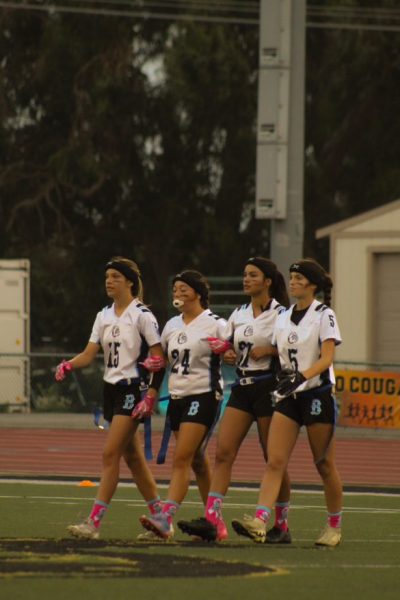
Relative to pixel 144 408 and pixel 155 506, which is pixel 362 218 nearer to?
pixel 155 506

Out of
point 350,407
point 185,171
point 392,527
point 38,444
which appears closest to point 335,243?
point 350,407

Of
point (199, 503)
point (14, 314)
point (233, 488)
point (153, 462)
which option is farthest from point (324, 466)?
point (14, 314)

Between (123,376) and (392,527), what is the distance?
2962mm

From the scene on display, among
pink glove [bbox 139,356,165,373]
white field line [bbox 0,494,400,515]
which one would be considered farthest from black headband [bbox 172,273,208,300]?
white field line [bbox 0,494,400,515]

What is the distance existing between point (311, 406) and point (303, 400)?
2.9 inches

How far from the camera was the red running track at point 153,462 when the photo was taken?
20969mm

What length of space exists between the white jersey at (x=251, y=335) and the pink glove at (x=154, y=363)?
51 centimetres

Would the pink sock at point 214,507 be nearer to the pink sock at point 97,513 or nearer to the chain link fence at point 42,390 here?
the pink sock at point 97,513

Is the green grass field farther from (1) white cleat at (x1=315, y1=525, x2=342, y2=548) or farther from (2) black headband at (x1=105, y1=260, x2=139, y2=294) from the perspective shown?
(2) black headband at (x1=105, y1=260, x2=139, y2=294)

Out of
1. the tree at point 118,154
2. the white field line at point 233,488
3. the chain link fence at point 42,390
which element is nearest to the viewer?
the white field line at point 233,488

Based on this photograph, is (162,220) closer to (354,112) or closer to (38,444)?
(354,112)

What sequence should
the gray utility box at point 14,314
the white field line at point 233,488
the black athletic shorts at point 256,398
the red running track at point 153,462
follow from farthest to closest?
1. the gray utility box at point 14,314
2. the red running track at point 153,462
3. the white field line at point 233,488
4. the black athletic shorts at point 256,398

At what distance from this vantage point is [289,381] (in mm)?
12305

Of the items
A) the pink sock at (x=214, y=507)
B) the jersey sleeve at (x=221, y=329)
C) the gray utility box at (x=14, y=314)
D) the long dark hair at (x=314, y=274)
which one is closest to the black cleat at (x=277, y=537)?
the pink sock at (x=214, y=507)
